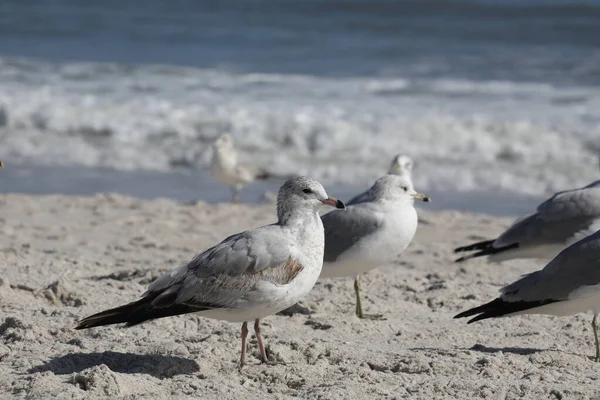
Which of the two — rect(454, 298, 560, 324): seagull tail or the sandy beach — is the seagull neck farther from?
rect(454, 298, 560, 324): seagull tail

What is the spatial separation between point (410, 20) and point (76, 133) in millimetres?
12352

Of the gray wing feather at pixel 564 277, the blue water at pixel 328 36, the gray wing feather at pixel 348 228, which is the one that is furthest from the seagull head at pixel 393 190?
the blue water at pixel 328 36

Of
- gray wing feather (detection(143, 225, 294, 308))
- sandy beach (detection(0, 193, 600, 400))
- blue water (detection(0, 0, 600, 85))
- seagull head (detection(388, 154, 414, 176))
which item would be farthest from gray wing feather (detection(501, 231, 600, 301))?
blue water (detection(0, 0, 600, 85))

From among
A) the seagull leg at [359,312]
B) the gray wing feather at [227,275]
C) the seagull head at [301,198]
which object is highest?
the seagull head at [301,198]

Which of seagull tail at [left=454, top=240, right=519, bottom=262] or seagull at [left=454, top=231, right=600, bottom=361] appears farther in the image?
seagull tail at [left=454, top=240, right=519, bottom=262]

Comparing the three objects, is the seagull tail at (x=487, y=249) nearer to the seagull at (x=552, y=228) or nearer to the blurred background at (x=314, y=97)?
the seagull at (x=552, y=228)

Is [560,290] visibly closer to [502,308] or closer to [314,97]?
[502,308]

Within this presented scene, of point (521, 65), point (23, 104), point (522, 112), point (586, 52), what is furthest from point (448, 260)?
point (586, 52)

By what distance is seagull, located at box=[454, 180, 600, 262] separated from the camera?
6762mm

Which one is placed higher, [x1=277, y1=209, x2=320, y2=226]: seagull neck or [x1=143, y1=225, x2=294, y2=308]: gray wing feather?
[x1=277, y1=209, x2=320, y2=226]: seagull neck

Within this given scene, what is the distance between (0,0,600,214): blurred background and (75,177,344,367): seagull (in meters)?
6.35

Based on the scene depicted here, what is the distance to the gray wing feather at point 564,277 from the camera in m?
5.37

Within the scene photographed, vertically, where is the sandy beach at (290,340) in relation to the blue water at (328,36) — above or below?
below

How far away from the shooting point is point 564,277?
542 centimetres
